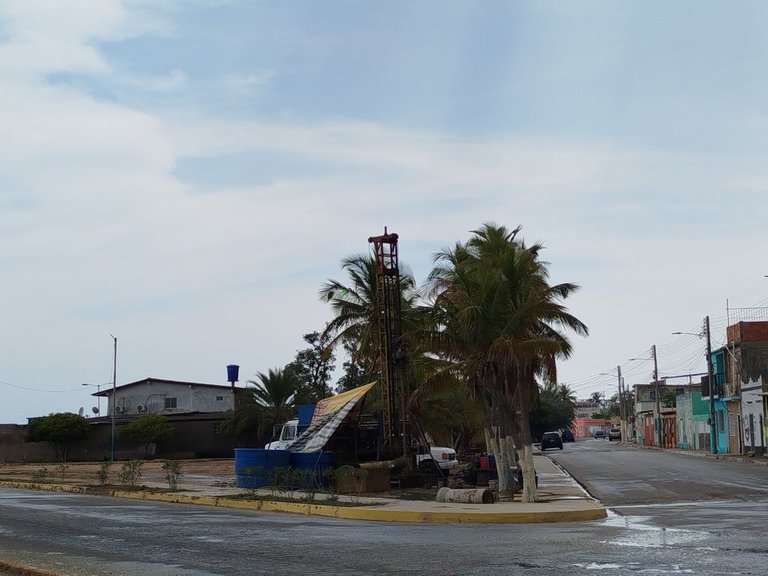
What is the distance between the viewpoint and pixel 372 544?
1370cm

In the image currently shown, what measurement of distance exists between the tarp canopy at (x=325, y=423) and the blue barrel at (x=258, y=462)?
43.1 inches

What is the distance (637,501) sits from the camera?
24.5 metres

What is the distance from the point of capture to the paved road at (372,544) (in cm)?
1104

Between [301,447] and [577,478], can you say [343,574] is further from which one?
[577,478]

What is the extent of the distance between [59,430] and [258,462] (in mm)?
38144

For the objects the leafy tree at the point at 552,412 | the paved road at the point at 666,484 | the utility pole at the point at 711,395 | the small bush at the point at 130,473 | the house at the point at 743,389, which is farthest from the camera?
the leafy tree at the point at 552,412

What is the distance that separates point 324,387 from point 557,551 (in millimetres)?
64291

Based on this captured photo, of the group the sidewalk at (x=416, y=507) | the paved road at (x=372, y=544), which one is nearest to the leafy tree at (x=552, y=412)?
the sidewalk at (x=416, y=507)

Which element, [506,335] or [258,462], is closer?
[506,335]


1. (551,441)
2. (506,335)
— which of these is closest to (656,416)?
(551,441)

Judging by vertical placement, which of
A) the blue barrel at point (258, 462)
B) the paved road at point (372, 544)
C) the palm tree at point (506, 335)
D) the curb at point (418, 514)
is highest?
the palm tree at point (506, 335)

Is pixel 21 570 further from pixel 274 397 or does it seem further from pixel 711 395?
pixel 711 395

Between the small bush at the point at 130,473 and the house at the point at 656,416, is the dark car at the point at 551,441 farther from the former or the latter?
the small bush at the point at 130,473

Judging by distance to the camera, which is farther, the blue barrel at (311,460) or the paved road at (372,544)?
the blue barrel at (311,460)
